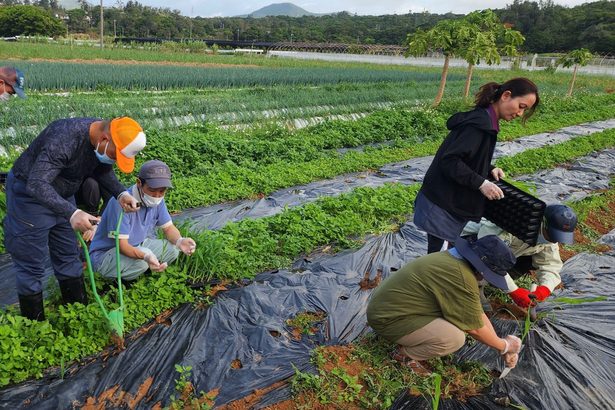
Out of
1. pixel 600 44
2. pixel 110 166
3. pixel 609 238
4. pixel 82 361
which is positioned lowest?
pixel 82 361

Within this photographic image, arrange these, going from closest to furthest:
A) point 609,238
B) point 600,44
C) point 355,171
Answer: point 609,238 < point 355,171 < point 600,44

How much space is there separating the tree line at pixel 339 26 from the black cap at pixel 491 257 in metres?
32.3

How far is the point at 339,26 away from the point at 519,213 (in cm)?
7380

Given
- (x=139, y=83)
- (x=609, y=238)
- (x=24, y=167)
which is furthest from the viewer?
(x=139, y=83)

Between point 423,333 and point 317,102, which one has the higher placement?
point 317,102

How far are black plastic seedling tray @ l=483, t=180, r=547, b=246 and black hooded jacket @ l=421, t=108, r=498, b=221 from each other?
0.16 metres

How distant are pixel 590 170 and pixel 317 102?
18.8 feet

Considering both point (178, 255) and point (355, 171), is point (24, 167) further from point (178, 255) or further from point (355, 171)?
point (355, 171)

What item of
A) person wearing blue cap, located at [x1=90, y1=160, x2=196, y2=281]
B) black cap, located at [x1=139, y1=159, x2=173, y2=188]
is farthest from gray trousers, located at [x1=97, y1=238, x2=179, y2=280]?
black cap, located at [x1=139, y1=159, x2=173, y2=188]

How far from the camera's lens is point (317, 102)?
10.6 metres

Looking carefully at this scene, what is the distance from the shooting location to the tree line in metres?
46.4

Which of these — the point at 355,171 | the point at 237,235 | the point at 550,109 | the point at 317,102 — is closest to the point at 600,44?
the point at 550,109

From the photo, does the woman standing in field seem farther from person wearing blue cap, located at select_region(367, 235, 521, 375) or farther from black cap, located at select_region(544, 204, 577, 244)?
person wearing blue cap, located at select_region(367, 235, 521, 375)

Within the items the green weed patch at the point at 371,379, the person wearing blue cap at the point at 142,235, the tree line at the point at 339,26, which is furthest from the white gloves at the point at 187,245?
the tree line at the point at 339,26
